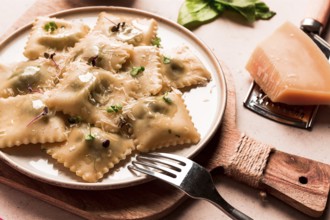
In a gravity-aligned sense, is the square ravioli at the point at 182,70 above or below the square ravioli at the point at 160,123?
above

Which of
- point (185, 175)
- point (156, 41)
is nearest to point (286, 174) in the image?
point (185, 175)

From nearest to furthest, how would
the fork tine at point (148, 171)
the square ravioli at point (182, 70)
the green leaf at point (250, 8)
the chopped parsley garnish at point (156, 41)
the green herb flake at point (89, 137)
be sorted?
1. the fork tine at point (148, 171)
2. the green herb flake at point (89, 137)
3. the square ravioli at point (182, 70)
4. the chopped parsley garnish at point (156, 41)
5. the green leaf at point (250, 8)

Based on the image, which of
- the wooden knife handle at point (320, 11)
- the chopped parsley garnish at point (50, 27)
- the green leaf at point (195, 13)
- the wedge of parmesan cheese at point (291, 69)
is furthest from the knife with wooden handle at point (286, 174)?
the chopped parsley garnish at point (50, 27)

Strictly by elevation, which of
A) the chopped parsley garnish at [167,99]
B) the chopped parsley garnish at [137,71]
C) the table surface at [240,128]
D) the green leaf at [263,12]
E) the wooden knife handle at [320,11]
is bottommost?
the table surface at [240,128]

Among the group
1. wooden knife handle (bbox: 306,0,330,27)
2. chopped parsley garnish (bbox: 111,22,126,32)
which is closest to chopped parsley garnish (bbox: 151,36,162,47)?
chopped parsley garnish (bbox: 111,22,126,32)

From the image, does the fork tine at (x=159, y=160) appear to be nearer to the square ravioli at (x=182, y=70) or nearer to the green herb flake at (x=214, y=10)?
the square ravioli at (x=182, y=70)

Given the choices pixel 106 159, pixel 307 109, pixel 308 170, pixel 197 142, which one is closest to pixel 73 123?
pixel 106 159
